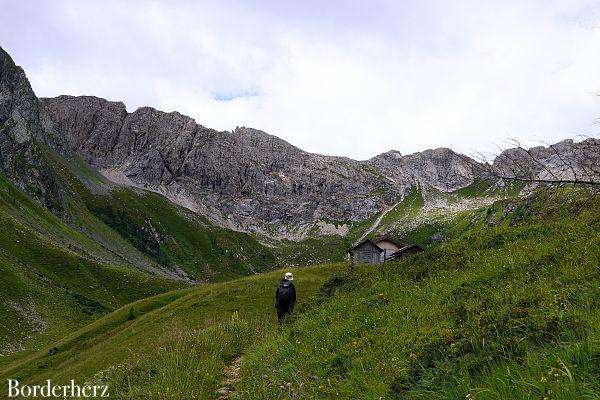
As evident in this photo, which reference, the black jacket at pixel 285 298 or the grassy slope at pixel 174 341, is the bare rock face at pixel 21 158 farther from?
the black jacket at pixel 285 298

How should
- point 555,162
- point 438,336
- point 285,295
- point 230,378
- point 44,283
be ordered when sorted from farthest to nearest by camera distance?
point 44,283, point 285,295, point 230,378, point 438,336, point 555,162

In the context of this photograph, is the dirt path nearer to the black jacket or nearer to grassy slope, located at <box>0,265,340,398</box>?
grassy slope, located at <box>0,265,340,398</box>

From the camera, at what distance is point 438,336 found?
10133mm

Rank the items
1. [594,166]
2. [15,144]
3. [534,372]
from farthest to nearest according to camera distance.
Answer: [15,144] → [594,166] → [534,372]

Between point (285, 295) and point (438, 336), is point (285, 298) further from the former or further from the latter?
point (438, 336)

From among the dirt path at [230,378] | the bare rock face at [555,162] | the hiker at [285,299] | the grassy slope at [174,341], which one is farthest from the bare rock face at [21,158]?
the bare rock face at [555,162]

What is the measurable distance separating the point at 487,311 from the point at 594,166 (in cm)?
414

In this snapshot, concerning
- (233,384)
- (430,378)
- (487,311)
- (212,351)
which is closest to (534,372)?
(430,378)

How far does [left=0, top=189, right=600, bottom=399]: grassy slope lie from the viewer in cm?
754

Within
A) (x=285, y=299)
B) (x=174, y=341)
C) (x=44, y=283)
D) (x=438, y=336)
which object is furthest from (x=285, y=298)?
(x=44, y=283)

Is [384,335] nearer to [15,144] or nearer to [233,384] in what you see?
[233,384]

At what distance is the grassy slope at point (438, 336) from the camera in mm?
7535

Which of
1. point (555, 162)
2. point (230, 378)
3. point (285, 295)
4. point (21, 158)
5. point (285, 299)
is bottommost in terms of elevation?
point (230, 378)

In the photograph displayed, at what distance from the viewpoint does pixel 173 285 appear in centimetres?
12325
